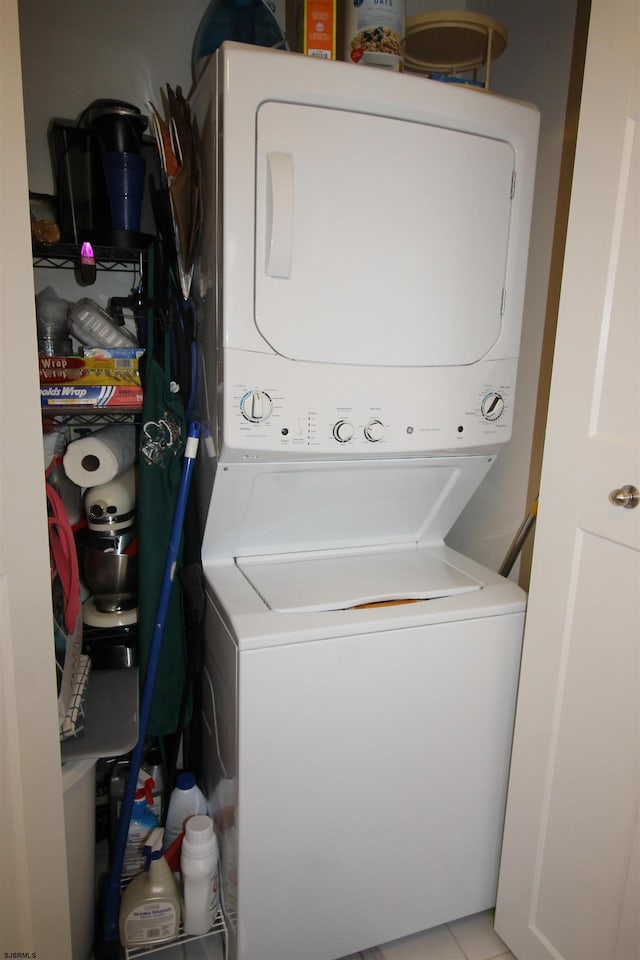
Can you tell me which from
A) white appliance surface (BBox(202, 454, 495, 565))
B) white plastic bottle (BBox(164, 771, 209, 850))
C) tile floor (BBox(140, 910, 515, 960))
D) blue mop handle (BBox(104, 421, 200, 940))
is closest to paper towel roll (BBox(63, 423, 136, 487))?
blue mop handle (BBox(104, 421, 200, 940))

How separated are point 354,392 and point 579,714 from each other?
2.81 feet

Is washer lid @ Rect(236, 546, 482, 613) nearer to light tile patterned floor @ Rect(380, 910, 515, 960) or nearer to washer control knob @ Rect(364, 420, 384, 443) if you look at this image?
washer control knob @ Rect(364, 420, 384, 443)

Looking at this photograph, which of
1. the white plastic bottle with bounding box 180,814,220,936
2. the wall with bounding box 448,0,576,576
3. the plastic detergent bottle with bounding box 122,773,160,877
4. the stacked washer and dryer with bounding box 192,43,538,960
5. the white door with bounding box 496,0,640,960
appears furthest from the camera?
the plastic detergent bottle with bounding box 122,773,160,877

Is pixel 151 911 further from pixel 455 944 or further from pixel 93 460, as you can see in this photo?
pixel 93 460

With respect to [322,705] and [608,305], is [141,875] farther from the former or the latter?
[608,305]

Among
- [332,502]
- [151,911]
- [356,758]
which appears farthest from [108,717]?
[332,502]

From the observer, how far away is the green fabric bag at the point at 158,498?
1614 millimetres

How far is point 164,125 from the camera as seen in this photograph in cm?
143

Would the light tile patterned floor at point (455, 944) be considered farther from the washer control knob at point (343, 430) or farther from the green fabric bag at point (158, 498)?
the washer control knob at point (343, 430)

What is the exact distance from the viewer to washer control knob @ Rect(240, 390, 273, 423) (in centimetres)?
132

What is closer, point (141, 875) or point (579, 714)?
point (579, 714)

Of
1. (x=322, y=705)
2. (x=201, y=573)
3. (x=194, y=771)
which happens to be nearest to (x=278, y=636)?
(x=322, y=705)

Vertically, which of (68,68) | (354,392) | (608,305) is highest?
(68,68)

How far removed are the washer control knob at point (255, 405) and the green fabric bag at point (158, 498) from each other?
0.37 metres
